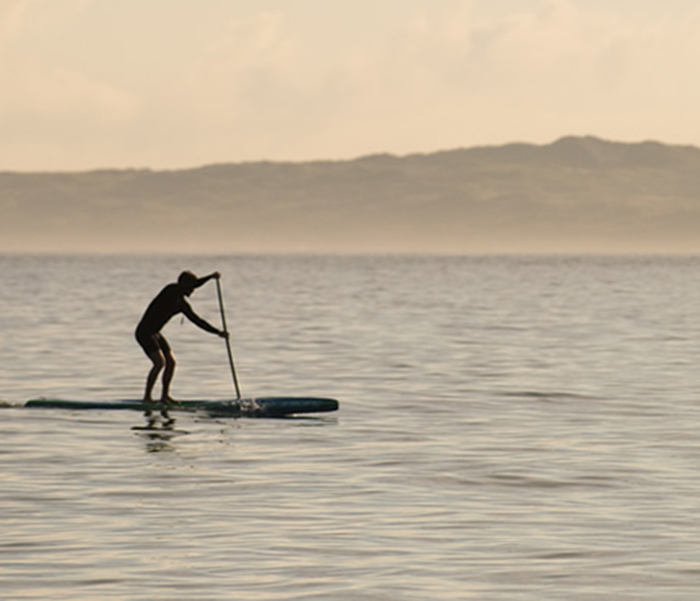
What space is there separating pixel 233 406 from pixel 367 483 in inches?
280

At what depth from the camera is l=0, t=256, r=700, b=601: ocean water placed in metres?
12.9

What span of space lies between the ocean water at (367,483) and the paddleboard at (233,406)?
0.17 meters

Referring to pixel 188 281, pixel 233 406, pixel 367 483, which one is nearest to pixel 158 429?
pixel 233 406

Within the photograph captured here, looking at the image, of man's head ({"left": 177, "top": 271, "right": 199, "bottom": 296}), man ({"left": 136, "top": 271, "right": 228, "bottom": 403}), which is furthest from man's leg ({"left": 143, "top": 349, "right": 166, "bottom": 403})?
man's head ({"left": 177, "top": 271, "right": 199, "bottom": 296})

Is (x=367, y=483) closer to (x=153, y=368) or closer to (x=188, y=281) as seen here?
(x=188, y=281)

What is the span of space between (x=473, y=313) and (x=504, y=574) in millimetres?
54138

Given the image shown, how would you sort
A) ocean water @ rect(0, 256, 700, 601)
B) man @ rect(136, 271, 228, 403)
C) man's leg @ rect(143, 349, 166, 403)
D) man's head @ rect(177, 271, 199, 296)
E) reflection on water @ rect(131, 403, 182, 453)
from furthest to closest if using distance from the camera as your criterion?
1. man's leg @ rect(143, 349, 166, 403)
2. man @ rect(136, 271, 228, 403)
3. man's head @ rect(177, 271, 199, 296)
4. reflection on water @ rect(131, 403, 182, 453)
5. ocean water @ rect(0, 256, 700, 601)

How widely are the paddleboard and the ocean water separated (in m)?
0.17

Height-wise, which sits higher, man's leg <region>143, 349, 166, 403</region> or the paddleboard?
man's leg <region>143, 349, 166, 403</region>

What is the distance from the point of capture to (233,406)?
24.7m

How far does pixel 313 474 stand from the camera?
1852 centimetres

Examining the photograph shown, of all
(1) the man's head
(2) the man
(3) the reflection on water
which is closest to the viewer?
(3) the reflection on water

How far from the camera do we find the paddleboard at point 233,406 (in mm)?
24562

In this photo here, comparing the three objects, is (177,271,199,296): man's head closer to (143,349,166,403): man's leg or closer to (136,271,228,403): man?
(136,271,228,403): man
